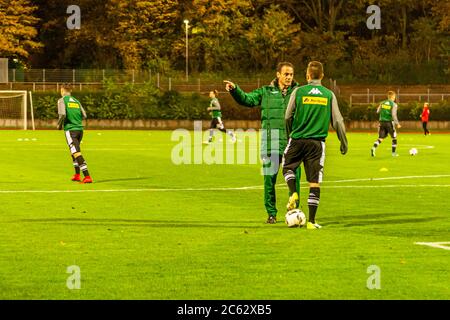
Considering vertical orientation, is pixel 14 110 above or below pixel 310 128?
below

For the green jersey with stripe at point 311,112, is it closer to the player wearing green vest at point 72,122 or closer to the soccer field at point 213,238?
the soccer field at point 213,238

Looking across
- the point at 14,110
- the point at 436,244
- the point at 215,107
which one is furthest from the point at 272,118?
the point at 14,110

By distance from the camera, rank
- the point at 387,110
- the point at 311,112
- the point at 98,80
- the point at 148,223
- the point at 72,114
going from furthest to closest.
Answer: the point at 98,80 < the point at 387,110 < the point at 72,114 < the point at 148,223 < the point at 311,112

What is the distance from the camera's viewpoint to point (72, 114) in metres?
22.6

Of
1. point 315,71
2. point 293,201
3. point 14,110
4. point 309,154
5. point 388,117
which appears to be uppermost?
point 315,71

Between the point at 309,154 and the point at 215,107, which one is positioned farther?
the point at 215,107

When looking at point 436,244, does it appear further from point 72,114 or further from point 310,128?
point 72,114

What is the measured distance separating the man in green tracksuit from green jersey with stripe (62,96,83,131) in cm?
857

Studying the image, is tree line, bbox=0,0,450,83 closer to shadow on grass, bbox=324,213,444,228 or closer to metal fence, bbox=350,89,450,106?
metal fence, bbox=350,89,450,106

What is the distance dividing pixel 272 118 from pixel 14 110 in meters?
54.5

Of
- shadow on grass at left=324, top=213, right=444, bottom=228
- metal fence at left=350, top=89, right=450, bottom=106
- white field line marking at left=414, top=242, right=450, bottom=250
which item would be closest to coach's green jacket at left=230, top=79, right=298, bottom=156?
shadow on grass at left=324, top=213, right=444, bottom=228

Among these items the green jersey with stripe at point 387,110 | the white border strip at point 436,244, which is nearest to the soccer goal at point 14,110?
the green jersey with stripe at point 387,110

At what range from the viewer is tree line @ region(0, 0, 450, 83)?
82.9 m

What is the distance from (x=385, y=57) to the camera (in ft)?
280
